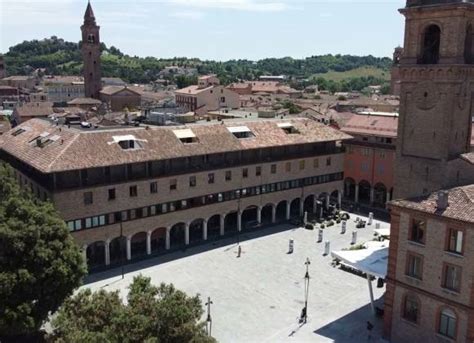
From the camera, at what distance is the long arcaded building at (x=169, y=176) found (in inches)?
2089

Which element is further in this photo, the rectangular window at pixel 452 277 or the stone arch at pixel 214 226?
the stone arch at pixel 214 226

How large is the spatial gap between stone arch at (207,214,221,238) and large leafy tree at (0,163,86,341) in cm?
2689

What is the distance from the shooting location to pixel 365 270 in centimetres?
Answer: 4322

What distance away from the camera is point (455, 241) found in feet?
120

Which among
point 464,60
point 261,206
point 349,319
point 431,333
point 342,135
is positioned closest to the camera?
point 431,333

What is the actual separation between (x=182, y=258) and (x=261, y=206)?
14355 mm

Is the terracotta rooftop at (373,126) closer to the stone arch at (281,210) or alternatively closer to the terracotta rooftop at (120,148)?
the terracotta rooftop at (120,148)

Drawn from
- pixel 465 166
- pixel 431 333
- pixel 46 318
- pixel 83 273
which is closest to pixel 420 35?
pixel 465 166

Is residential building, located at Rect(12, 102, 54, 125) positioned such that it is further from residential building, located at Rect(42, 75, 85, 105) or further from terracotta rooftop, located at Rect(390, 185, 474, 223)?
terracotta rooftop, located at Rect(390, 185, 474, 223)

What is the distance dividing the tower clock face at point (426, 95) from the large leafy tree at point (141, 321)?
86.6 ft

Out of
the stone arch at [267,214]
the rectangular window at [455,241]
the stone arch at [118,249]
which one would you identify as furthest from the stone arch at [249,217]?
the rectangular window at [455,241]

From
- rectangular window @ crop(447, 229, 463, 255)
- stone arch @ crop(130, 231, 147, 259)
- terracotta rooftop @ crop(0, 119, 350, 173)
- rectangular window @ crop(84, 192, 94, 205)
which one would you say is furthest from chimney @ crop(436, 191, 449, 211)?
stone arch @ crop(130, 231, 147, 259)

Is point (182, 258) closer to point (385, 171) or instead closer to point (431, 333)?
point (431, 333)

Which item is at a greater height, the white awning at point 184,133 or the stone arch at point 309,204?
the white awning at point 184,133
